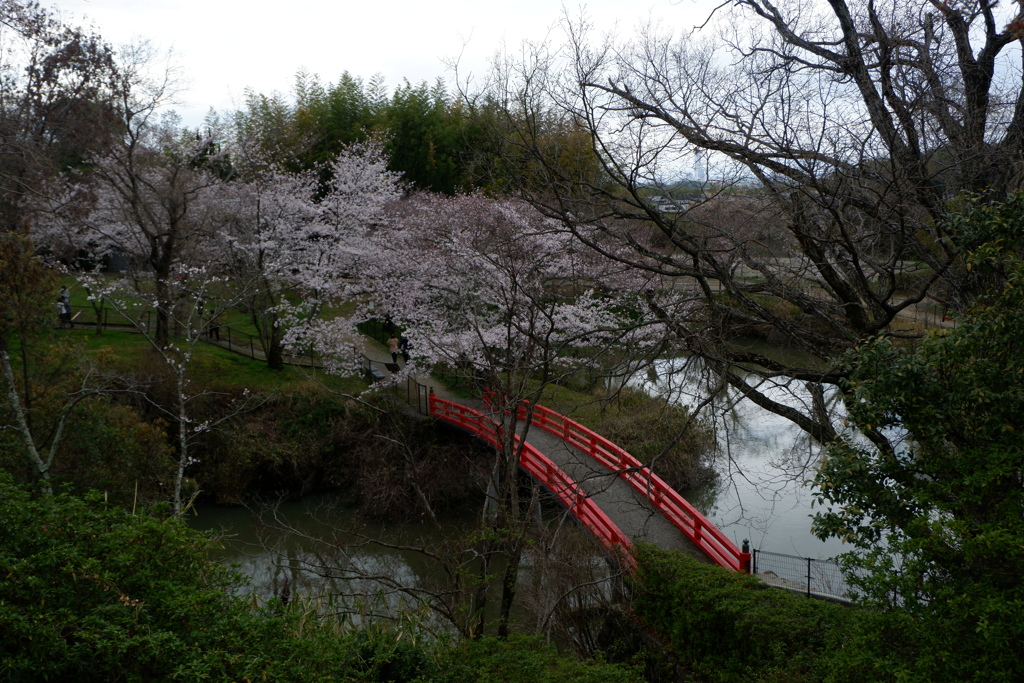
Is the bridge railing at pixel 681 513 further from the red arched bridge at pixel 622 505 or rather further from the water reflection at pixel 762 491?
the water reflection at pixel 762 491

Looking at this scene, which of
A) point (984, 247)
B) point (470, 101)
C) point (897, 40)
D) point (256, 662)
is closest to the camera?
point (256, 662)

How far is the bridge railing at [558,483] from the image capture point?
886 centimetres

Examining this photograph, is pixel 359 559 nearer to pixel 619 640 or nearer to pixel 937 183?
pixel 619 640

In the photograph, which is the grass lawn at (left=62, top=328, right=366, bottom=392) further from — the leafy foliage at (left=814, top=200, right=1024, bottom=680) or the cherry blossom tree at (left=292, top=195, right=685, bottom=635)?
the leafy foliage at (left=814, top=200, right=1024, bottom=680)

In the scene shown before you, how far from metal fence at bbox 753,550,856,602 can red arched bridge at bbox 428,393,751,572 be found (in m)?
0.58

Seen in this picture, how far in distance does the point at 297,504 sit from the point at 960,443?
14099 mm

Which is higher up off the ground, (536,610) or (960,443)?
(960,443)

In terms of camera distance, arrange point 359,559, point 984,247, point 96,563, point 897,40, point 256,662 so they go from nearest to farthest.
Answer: point 256,662 < point 96,563 < point 984,247 < point 897,40 < point 359,559

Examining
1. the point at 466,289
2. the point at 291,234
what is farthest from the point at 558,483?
the point at 291,234

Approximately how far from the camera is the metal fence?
9.09 m

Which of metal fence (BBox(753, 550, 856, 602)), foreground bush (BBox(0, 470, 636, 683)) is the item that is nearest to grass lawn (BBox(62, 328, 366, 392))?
metal fence (BBox(753, 550, 856, 602))

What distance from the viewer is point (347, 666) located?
17.4 ft

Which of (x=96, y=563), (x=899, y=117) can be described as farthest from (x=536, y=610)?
(x=899, y=117)

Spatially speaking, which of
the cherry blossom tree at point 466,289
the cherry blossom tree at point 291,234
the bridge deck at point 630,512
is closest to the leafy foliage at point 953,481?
the bridge deck at point 630,512
